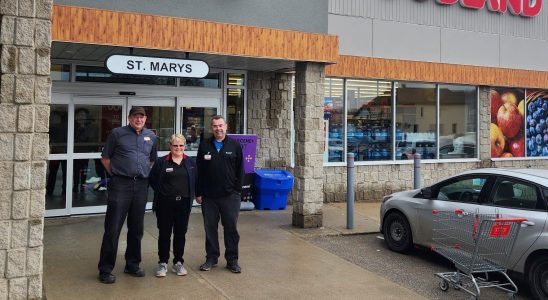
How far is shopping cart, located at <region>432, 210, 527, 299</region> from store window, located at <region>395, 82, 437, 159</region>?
680 cm

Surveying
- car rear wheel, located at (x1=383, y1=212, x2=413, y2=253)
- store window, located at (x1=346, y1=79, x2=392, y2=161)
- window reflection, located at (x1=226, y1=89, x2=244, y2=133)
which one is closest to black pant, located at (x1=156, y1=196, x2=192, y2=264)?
car rear wheel, located at (x1=383, y1=212, x2=413, y2=253)

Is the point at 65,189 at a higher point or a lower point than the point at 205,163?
lower

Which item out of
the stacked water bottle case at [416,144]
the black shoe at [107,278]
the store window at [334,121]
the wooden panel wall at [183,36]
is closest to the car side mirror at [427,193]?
the wooden panel wall at [183,36]

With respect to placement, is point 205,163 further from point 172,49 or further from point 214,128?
point 172,49

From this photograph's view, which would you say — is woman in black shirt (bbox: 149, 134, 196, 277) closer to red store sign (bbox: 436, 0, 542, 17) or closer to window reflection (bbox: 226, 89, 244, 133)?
window reflection (bbox: 226, 89, 244, 133)

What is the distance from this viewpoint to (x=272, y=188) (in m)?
10.0

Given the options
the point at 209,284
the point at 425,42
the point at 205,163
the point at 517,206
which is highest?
the point at 425,42

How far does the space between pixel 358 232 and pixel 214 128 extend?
3.74 meters

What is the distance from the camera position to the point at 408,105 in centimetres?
1271

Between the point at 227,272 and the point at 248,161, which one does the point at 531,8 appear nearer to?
the point at 248,161

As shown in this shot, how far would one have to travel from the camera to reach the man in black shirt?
233 inches

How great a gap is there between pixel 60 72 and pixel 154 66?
282 centimetres

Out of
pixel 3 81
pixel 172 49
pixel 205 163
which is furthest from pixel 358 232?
pixel 3 81

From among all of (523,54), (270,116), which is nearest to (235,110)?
(270,116)
